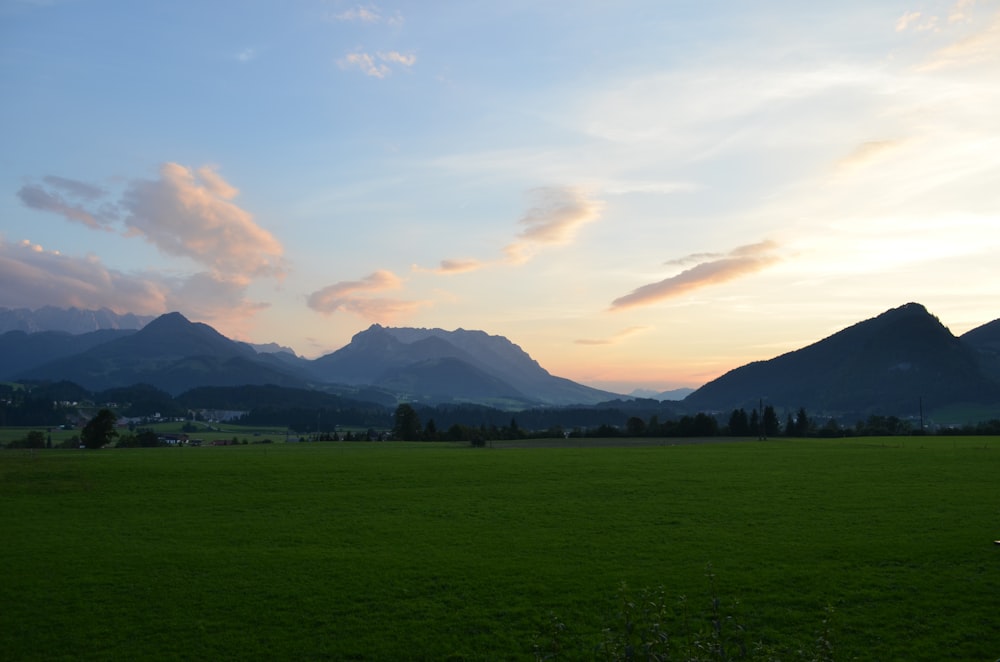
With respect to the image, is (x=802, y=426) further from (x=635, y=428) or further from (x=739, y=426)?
(x=635, y=428)

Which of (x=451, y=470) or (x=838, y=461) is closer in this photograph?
(x=451, y=470)

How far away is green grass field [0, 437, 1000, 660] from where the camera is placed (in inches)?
821

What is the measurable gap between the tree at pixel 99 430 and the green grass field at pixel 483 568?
228 ft

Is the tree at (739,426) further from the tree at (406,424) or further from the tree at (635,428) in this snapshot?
the tree at (406,424)

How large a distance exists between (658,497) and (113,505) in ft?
133

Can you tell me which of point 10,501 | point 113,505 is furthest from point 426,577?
point 10,501

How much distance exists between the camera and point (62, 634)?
21531mm

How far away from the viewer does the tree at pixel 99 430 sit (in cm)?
11106

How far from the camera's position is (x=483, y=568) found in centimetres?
2733

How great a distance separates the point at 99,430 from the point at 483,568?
11091 centimetres

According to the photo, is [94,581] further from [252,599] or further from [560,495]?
[560,495]

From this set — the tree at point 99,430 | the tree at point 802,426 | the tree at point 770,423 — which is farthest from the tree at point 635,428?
the tree at point 99,430

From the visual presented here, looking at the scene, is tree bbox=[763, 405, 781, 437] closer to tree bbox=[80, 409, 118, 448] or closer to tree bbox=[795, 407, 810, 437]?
tree bbox=[795, 407, 810, 437]

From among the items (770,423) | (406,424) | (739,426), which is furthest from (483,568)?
(770,423)
